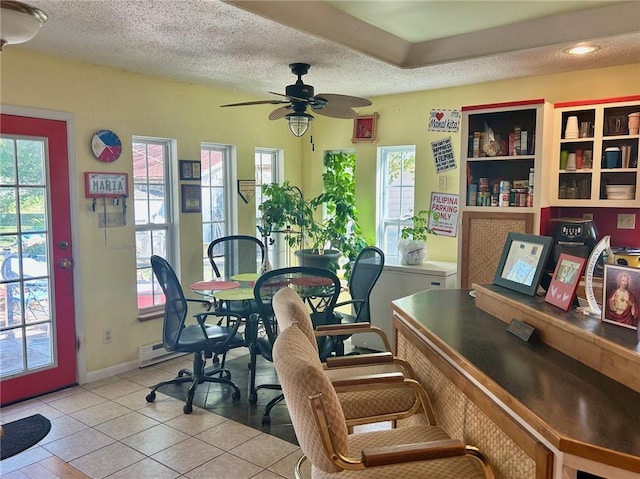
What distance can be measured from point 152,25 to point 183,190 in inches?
71.8

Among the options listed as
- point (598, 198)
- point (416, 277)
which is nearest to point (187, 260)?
point (416, 277)

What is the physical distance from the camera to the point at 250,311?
382 cm

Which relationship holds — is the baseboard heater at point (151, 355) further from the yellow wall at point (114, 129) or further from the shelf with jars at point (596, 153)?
the shelf with jars at point (596, 153)

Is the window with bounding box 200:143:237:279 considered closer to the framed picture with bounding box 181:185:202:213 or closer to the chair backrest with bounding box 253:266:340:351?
the framed picture with bounding box 181:185:202:213

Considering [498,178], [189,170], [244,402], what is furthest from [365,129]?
[244,402]

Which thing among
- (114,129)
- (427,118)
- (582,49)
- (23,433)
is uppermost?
(582,49)

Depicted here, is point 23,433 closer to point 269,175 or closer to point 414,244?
point 414,244

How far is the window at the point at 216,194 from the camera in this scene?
481 centimetres

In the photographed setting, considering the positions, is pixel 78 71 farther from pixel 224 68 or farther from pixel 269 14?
pixel 269 14

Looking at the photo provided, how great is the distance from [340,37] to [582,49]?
162cm

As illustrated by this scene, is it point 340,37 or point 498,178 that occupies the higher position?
point 340,37

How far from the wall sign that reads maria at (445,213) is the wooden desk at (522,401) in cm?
245

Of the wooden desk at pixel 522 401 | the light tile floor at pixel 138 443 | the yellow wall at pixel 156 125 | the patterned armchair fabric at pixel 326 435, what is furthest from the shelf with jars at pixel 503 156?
the patterned armchair fabric at pixel 326 435

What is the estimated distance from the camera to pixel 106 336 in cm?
397
